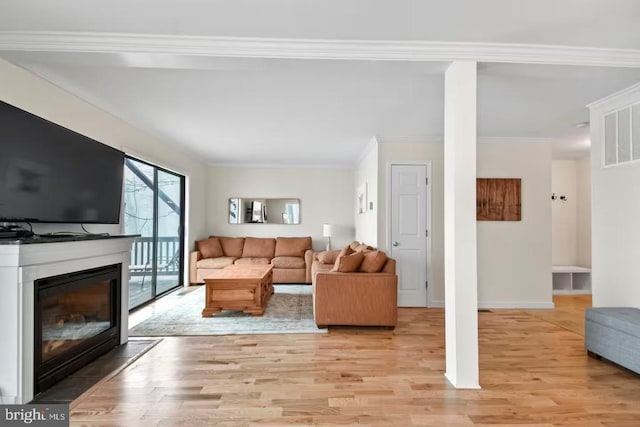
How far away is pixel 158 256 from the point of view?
5.55m

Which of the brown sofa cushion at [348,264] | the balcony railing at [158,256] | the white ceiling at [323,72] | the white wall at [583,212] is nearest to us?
the white ceiling at [323,72]

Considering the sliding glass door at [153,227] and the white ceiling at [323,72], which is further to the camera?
the sliding glass door at [153,227]

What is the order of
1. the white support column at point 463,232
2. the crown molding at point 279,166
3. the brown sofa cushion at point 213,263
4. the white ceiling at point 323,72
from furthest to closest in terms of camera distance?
the crown molding at point 279,166 < the brown sofa cushion at point 213,263 < the white support column at point 463,232 < the white ceiling at point 323,72

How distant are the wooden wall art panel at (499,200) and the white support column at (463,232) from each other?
2754 mm

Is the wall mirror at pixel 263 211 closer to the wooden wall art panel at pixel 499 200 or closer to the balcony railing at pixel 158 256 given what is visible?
the balcony railing at pixel 158 256

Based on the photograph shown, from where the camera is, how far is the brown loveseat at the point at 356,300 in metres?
3.87

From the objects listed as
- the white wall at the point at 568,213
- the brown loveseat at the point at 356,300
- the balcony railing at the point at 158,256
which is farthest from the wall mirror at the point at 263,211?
the white wall at the point at 568,213

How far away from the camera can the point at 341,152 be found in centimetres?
619

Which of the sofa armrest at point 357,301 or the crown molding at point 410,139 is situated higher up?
the crown molding at point 410,139

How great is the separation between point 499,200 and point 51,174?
521cm

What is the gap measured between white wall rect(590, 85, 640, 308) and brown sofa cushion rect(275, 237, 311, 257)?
4839mm

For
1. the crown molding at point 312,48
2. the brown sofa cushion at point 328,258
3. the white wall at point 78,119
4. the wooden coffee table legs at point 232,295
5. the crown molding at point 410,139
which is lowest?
the wooden coffee table legs at point 232,295

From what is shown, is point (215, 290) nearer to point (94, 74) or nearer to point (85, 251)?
point (85, 251)

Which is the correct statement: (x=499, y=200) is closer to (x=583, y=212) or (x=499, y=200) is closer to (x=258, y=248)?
(x=583, y=212)
